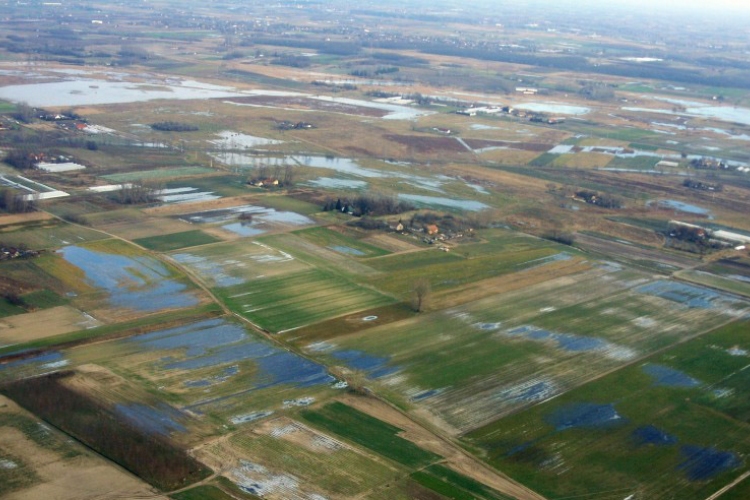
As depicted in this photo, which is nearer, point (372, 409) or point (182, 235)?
point (372, 409)

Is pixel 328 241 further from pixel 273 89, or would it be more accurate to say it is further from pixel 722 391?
pixel 273 89

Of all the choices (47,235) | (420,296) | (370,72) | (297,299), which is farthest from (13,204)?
(370,72)

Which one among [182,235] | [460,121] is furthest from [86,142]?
[460,121]

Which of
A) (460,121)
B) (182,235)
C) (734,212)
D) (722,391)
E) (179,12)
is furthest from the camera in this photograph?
(179,12)

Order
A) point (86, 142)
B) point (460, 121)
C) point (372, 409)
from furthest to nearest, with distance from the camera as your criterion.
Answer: point (460, 121) → point (86, 142) → point (372, 409)

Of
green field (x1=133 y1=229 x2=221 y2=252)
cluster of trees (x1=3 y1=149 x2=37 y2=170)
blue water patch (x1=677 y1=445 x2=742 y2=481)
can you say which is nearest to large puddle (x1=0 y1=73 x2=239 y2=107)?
cluster of trees (x1=3 y1=149 x2=37 y2=170)

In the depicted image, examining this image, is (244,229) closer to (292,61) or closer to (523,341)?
(523,341)

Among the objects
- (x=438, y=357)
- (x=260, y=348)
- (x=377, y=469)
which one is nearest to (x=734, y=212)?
(x=438, y=357)
